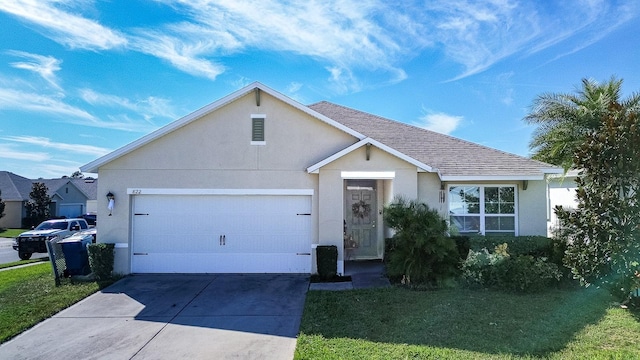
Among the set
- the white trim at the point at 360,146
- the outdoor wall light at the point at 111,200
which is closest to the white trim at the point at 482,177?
the white trim at the point at 360,146

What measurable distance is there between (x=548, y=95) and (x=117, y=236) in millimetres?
20143

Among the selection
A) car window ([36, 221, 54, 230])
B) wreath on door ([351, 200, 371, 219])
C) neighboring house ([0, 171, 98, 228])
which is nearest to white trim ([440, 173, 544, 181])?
wreath on door ([351, 200, 371, 219])

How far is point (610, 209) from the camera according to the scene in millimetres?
7227

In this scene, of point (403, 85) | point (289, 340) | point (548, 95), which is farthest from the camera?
point (548, 95)

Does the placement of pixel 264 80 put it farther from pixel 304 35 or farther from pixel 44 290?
pixel 44 290

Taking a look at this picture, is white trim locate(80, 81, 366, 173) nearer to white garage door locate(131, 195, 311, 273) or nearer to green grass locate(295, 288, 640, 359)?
white garage door locate(131, 195, 311, 273)

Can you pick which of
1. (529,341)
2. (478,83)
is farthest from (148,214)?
(478,83)

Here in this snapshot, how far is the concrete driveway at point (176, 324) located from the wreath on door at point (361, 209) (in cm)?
368

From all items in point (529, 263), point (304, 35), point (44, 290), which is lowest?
point (44, 290)

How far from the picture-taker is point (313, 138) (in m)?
11.4

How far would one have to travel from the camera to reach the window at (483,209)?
11.6 metres

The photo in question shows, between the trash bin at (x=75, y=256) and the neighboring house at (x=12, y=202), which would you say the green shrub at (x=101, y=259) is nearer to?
the trash bin at (x=75, y=256)

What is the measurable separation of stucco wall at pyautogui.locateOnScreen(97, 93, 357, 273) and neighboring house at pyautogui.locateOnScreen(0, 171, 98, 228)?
3391 cm

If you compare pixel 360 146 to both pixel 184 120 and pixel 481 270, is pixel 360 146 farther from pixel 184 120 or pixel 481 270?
pixel 184 120
